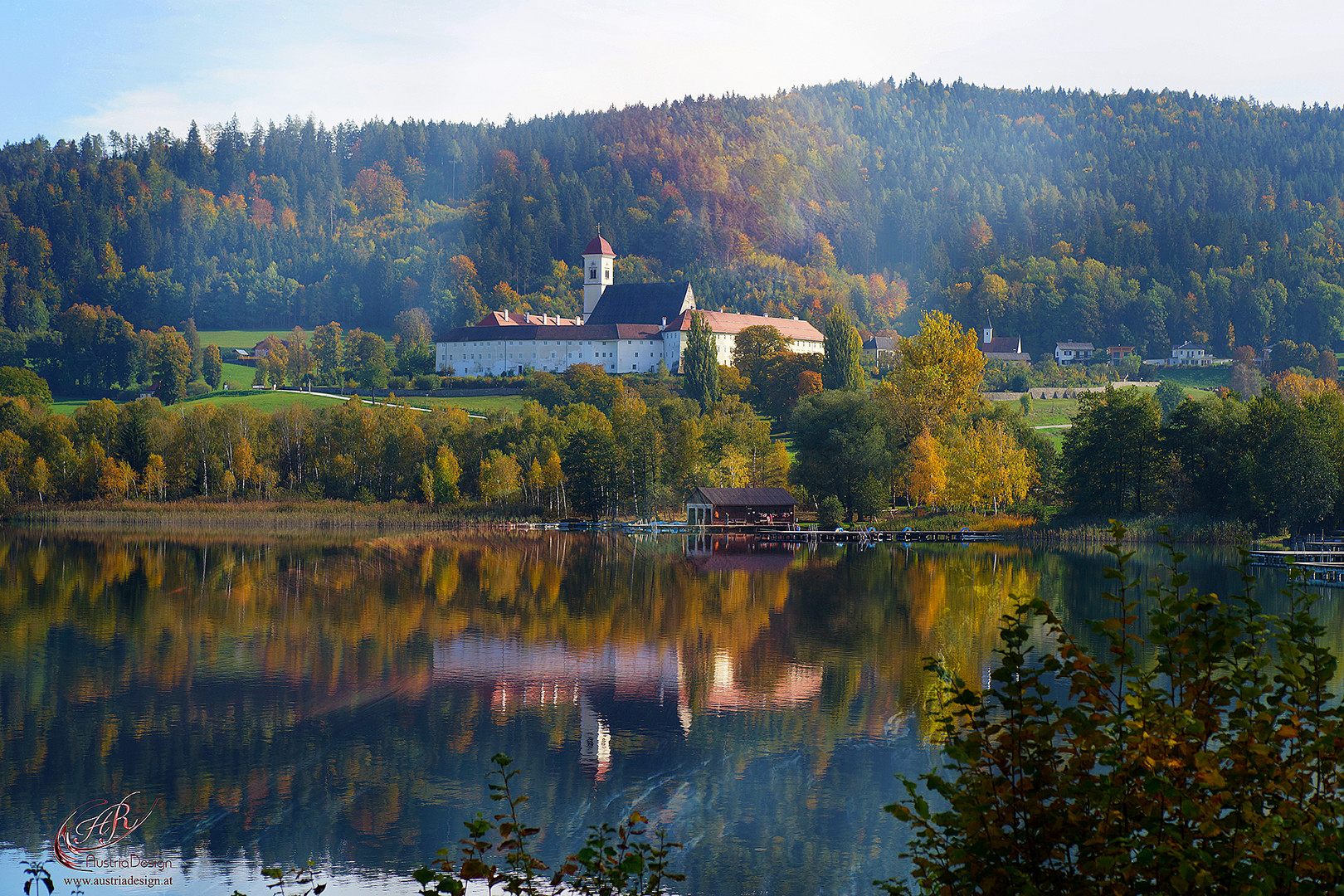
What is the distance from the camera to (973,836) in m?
5.21

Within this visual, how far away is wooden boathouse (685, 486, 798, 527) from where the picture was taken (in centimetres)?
6994

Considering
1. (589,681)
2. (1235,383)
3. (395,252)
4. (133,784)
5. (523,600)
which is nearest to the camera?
(133,784)

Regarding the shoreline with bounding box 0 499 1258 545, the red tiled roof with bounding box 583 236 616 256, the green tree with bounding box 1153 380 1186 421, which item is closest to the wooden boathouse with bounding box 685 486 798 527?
the shoreline with bounding box 0 499 1258 545

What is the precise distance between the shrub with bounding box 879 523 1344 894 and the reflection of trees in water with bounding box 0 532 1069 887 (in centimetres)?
862

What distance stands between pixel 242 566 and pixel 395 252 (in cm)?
15294

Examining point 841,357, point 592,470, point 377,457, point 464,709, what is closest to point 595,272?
point 841,357

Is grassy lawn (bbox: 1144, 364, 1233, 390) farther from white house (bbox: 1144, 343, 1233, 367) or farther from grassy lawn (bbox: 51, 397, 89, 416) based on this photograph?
grassy lawn (bbox: 51, 397, 89, 416)

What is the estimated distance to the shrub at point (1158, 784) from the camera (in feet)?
16.1

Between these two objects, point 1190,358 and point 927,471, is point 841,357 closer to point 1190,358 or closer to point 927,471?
point 927,471

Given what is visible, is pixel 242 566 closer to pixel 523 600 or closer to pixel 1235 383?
pixel 523 600

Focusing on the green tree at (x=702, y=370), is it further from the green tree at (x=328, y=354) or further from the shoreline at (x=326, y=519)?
the green tree at (x=328, y=354)

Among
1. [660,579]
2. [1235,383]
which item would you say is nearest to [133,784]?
[660,579]

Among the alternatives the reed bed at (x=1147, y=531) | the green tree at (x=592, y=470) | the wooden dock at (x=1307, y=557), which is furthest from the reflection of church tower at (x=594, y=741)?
the green tree at (x=592, y=470)

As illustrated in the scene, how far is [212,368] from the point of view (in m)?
129
